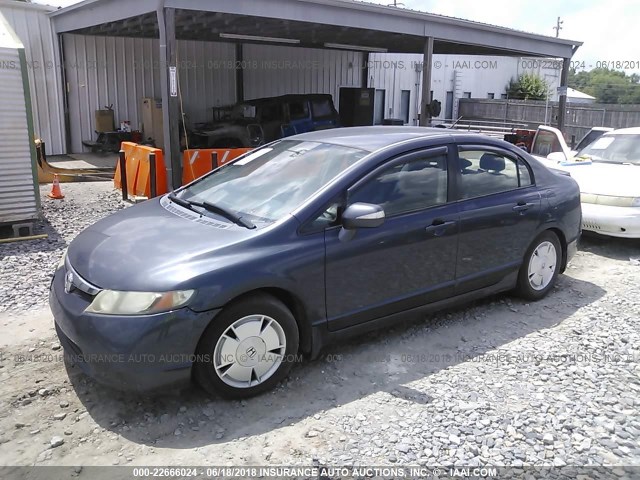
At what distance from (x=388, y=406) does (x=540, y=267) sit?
2479 mm

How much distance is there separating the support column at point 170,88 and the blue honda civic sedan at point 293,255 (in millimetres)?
5357

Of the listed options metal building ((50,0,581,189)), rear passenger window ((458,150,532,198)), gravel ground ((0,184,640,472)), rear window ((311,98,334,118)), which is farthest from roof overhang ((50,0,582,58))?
gravel ground ((0,184,640,472))

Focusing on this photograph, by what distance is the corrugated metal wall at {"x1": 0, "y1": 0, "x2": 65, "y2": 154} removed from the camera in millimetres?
14836

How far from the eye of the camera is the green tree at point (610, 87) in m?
64.8

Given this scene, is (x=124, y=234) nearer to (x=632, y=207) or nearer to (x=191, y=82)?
(x=632, y=207)

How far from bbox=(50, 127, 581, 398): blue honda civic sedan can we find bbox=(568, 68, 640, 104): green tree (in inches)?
2238

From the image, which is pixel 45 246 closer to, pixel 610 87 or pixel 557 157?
pixel 557 157

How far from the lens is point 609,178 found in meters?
7.45

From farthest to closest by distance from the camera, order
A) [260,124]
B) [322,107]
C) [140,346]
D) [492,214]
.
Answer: [322,107]
[260,124]
[492,214]
[140,346]

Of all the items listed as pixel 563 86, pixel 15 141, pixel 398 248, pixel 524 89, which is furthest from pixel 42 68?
pixel 524 89

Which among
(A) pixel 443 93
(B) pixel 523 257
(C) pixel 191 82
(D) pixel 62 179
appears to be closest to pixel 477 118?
(A) pixel 443 93

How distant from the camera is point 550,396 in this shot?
11.9 feet

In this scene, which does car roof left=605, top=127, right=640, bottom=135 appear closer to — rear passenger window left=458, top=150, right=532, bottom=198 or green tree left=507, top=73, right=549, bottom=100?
rear passenger window left=458, top=150, right=532, bottom=198

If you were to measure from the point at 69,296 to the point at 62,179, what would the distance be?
372 inches
